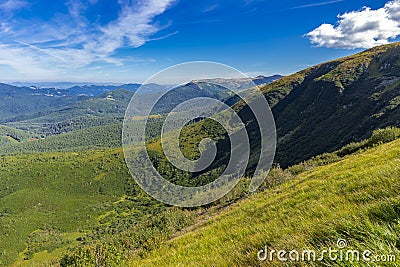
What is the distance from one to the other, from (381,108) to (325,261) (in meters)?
140

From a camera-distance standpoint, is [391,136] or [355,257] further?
[391,136]

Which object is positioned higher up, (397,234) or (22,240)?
(397,234)

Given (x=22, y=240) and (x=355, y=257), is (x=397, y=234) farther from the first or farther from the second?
(x=22, y=240)

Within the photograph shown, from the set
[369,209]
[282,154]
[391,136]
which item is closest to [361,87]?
[282,154]

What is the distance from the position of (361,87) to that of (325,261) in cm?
20138

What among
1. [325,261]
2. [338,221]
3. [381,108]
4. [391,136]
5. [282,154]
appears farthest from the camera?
[282,154]

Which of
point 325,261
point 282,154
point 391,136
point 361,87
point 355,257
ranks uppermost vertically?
point 361,87

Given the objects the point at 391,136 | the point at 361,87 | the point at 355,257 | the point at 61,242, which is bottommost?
the point at 61,242

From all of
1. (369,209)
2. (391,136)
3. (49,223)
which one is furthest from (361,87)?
(49,223)

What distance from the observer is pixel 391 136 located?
29156 mm

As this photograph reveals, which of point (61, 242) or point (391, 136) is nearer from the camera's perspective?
point (391, 136)

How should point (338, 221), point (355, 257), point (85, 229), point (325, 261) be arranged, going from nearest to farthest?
point (355, 257) → point (325, 261) → point (338, 221) → point (85, 229)

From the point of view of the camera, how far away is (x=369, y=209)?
3.75 metres

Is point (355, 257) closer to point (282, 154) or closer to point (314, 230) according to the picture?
point (314, 230)
